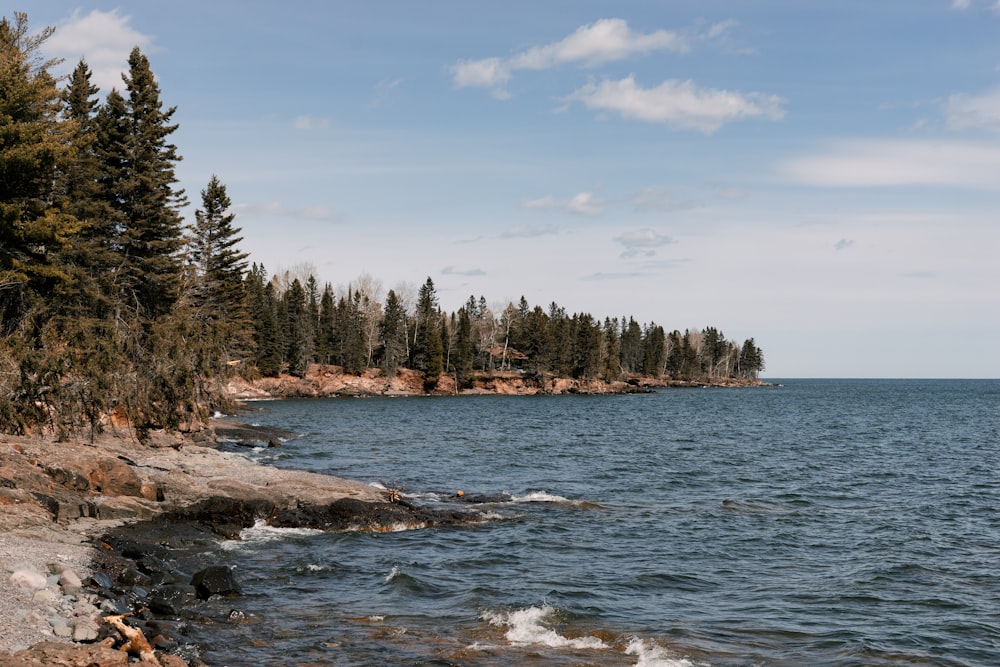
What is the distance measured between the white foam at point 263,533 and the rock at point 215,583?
172 inches

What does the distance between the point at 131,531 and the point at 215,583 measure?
5.30m

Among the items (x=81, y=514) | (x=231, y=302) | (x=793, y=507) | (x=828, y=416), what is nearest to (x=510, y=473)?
(x=793, y=507)

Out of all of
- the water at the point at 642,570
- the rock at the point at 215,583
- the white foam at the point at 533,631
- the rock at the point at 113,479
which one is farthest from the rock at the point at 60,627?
the rock at the point at 113,479

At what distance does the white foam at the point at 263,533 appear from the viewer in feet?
74.7

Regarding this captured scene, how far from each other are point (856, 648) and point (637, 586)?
5652 mm

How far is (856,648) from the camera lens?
16.0 metres

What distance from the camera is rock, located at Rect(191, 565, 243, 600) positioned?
17.3 metres

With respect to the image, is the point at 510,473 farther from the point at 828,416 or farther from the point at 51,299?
the point at 828,416

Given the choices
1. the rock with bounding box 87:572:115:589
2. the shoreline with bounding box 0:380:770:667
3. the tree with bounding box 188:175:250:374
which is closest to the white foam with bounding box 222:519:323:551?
the shoreline with bounding box 0:380:770:667

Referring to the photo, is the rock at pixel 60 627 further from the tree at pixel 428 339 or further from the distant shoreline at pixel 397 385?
the tree at pixel 428 339

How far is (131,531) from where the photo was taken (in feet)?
69.8

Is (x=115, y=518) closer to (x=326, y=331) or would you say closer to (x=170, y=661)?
(x=170, y=661)

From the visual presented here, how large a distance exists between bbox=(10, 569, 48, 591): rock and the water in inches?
136

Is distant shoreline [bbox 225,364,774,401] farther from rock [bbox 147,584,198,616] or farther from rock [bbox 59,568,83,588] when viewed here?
rock [bbox 59,568,83,588]
